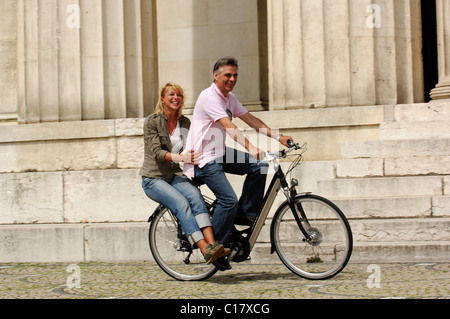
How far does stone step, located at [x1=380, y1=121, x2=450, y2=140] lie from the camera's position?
8.20 meters

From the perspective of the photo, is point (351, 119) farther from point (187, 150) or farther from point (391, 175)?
point (187, 150)

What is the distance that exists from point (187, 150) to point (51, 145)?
364 centimetres

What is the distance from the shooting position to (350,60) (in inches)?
344

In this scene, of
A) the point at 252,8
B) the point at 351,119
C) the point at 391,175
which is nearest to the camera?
the point at 391,175

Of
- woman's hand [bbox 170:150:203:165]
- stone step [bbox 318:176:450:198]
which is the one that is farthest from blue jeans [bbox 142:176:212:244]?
stone step [bbox 318:176:450:198]

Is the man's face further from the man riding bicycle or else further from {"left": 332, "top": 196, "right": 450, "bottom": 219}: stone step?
{"left": 332, "top": 196, "right": 450, "bottom": 219}: stone step

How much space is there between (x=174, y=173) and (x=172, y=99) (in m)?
0.61

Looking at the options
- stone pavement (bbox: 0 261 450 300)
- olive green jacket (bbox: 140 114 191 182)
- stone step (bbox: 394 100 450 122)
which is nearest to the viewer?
stone pavement (bbox: 0 261 450 300)

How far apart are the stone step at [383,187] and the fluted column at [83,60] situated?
2.92 meters

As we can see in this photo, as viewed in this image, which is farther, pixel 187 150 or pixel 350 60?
pixel 350 60

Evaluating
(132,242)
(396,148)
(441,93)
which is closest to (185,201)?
(132,242)

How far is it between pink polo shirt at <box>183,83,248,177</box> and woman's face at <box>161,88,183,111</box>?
0.21 m

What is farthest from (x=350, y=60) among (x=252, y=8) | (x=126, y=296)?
(x=126, y=296)
